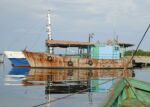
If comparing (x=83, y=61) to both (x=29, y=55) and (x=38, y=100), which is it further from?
(x=38, y=100)

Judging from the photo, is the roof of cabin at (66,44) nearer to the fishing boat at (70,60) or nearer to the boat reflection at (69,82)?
the fishing boat at (70,60)

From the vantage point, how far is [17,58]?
50562mm

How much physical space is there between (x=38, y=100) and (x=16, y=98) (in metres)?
1.47

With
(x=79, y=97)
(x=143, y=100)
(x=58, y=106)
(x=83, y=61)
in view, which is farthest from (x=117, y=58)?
(x=143, y=100)

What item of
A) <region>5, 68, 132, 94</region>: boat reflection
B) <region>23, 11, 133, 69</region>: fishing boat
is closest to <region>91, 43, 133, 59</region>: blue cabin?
<region>23, 11, 133, 69</region>: fishing boat

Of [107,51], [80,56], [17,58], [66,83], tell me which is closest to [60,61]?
[80,56]

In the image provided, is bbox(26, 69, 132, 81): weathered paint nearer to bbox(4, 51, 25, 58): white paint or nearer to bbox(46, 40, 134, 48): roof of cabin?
bbox(46, 40, 134, 48): roof of cabin

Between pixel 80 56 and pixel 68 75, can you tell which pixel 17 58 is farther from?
pixel 68 75

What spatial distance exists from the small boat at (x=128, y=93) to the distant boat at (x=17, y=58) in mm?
39725

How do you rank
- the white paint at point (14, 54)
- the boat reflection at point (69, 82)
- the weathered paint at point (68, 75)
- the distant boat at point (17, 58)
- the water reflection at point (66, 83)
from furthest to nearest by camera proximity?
1. the distant boat at point (17, 58)
2. the white paint at point (14, 54)
3. the weathered paint at point (68, 75)
4. the boat reflection at point (69, 82)
5. the water reflection at point (66, 83)

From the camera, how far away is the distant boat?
49656 millimetres

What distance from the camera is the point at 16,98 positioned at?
18109 millimetres

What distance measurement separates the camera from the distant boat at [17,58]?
163 feet

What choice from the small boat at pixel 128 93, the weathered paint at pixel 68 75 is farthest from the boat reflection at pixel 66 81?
the small boat at pixel 128 93
